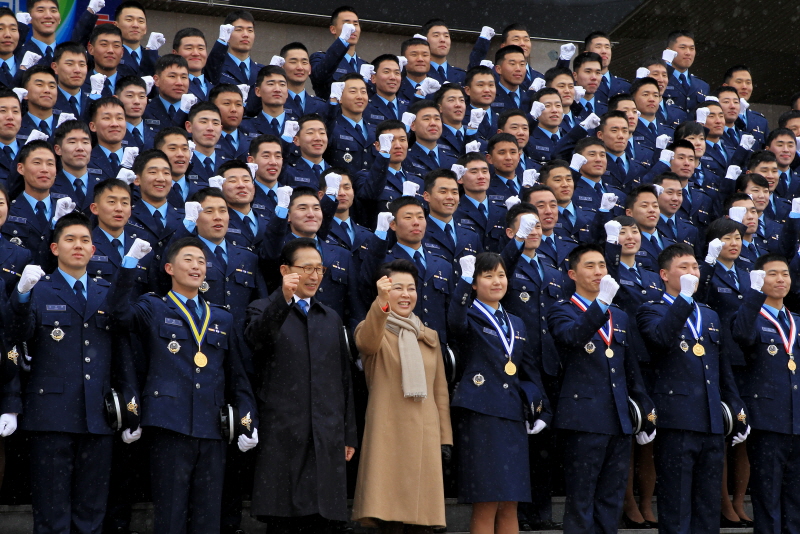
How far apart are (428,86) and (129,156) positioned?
11.5 ft

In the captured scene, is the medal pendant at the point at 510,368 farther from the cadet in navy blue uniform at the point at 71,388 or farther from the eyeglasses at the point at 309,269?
the cadet in navy blue uniform at the point at 71,388

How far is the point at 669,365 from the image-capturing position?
21.5ft

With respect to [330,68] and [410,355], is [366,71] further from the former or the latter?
[410,355]

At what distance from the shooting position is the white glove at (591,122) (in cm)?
930

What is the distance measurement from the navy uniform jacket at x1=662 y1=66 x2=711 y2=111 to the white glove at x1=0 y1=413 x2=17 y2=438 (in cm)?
784

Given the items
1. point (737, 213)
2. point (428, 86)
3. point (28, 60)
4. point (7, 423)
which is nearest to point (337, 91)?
point (428, 86)

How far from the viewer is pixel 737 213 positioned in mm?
8109

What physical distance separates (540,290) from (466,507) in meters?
1.43

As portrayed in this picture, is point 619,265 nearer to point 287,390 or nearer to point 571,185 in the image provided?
point 571,185

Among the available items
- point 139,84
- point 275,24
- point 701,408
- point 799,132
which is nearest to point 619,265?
point 701,408

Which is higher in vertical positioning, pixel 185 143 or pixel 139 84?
pixel 139 84

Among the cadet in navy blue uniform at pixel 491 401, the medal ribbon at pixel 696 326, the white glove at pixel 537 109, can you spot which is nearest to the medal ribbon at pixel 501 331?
the cadet in navy blue uniform at pixel 491 401

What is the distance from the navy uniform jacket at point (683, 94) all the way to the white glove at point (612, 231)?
175 inches

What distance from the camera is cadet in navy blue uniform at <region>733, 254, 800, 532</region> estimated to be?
6.60 metres
